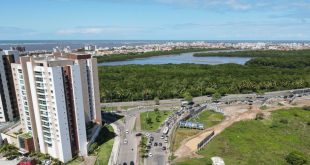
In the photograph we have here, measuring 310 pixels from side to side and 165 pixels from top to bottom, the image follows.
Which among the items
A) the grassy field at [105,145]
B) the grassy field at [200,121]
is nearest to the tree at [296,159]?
the grassy field at [200,121]

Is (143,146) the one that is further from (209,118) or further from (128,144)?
(209,118)

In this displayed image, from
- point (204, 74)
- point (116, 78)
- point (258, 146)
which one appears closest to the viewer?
point (258, 146)

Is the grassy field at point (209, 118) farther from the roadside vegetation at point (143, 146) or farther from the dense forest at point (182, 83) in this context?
the roadside vegetation at point (143, 146)

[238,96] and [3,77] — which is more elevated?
[3,77]

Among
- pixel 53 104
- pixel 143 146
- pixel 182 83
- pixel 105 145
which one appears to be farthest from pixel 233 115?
pixel 53 104

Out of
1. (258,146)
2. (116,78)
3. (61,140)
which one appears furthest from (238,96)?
(61,140)

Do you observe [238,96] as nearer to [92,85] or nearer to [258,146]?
[258,146]
